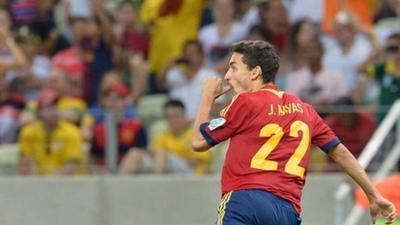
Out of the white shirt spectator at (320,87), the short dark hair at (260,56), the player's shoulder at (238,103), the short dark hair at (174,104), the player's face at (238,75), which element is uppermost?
the short dark hair at (260,56)

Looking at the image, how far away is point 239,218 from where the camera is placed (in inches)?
296

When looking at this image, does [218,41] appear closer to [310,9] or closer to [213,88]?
[310,9]

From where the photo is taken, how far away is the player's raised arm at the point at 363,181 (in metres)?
7.84

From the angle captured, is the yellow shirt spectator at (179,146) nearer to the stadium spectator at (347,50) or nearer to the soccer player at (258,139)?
the stadium spectator at (347,50)

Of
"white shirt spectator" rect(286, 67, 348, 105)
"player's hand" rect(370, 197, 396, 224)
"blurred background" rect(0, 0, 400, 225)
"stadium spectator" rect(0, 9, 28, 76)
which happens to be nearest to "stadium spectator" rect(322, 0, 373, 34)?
"blurred background" rect(0, 0, 400, 225)

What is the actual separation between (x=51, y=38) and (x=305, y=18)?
3.20 meters

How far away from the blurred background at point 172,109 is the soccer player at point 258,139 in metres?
Result: 5.10

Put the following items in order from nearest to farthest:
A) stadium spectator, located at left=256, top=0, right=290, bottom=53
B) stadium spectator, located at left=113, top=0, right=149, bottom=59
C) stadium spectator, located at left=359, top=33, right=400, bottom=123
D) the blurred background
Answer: stadium spectator, located at left=359, top=33, right=400, bottom=123
the blurred background
stadium spectator, located at left=256, top=0, right=290, bottom=53
stadium spectator, located at left=113, top=0, right=149, bottom=59

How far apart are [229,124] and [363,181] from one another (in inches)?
35.4

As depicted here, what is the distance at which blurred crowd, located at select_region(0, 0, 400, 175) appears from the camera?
1361 cm

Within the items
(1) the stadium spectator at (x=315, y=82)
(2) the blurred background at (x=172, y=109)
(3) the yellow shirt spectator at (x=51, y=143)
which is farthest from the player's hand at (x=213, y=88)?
(3) the yellow shirt spectator at (x=51, y=143)

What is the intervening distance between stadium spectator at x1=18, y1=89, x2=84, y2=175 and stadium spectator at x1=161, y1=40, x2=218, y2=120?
48.2 inches

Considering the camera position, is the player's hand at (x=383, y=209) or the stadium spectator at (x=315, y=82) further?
the stadium spectator at (x=315, y=82)

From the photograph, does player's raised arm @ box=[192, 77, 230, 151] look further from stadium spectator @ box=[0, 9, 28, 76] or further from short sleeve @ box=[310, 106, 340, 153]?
stadium spectator @ box=[0, 9, 28, 76]
